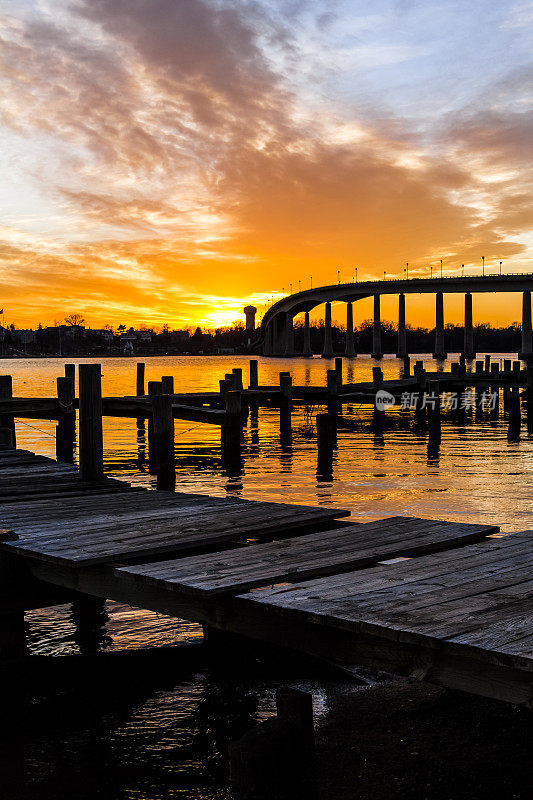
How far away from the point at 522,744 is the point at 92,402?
7.00 m

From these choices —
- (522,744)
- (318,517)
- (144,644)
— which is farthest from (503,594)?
(144,644)

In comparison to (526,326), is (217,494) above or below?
below

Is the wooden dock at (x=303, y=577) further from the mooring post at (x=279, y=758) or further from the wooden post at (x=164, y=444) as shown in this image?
the wooden post at (x=164, y=444)

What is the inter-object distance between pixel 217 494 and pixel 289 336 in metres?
143

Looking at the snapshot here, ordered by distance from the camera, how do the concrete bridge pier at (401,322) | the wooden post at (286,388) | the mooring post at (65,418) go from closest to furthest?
the mooring post at (65,418) < the wooden post at (286,388) < the concrete bridge pier at (401,322)

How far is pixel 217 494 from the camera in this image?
54.5 ft

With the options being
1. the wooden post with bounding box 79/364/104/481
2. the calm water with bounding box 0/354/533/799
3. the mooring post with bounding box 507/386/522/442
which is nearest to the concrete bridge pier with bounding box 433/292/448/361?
the calm water with bounding box 0/354/533/799

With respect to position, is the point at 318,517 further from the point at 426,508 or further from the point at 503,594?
the point at 426,508

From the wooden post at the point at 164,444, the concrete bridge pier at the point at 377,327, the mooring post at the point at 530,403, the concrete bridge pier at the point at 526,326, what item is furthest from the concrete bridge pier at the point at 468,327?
the wooden post at the point at 164,444

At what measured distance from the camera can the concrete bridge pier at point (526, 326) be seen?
125m

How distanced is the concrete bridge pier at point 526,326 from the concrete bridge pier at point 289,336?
46.1m

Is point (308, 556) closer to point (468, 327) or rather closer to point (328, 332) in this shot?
point (468, 327)

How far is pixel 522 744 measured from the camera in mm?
4957

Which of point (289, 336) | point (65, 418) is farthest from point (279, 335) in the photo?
point (65, 418)
